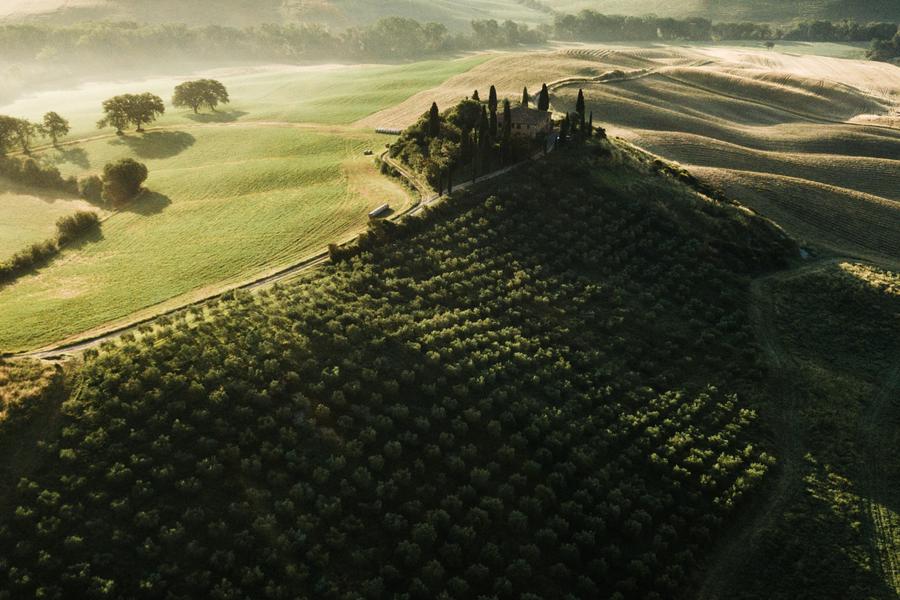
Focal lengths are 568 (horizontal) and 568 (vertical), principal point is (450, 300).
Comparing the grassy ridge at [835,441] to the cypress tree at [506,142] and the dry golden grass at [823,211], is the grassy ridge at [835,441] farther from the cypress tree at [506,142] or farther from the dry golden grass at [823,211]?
the cypress tree at [506,142]

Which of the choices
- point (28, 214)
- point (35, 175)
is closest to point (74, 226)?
point (28, 214)

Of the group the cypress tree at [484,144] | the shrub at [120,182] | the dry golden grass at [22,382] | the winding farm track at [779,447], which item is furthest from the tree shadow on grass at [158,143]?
the winding farm track at [779,447]

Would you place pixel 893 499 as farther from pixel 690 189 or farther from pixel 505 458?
pixel 690 189

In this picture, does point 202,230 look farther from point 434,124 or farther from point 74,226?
point 434,124

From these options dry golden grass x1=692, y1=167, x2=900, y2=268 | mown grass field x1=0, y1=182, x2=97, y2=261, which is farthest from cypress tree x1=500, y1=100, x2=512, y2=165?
mown grass field x1=0, y1=182, x2=97, y2=261

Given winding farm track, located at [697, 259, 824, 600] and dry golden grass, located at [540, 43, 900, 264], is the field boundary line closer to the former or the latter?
winding farm track, located at [697, 259, 824, 600]

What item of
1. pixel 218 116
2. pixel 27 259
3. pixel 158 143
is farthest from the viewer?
pixel 218 116
